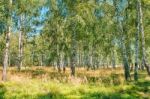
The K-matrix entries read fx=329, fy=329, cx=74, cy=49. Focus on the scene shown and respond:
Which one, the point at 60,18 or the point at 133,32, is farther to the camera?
the point at 133,32

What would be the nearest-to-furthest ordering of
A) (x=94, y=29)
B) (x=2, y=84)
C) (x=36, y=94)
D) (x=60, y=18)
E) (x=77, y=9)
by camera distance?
(x=36, y=94), (x=2, y=84), (x=77, y=9), (x=60, y=18), (x=94, y=29)

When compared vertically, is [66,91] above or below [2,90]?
below

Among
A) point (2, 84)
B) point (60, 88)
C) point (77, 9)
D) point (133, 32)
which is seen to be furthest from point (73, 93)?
point (133, 32)

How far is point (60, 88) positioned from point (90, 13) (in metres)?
17.1

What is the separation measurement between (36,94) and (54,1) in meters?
24.0

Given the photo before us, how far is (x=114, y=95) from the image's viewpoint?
16.3m

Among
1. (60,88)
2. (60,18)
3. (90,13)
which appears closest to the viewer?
(60,88)

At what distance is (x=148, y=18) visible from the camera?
39.9 m

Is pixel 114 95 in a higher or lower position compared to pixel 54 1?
lower

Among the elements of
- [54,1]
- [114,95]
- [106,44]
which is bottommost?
[114,95]

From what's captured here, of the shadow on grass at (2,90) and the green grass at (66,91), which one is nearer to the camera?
the shadow on grass at (2,90)

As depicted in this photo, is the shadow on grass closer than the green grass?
Yes

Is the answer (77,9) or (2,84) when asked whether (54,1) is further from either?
(2,84)

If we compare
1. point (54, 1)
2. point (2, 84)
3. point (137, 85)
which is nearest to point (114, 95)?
point (137, 85)
